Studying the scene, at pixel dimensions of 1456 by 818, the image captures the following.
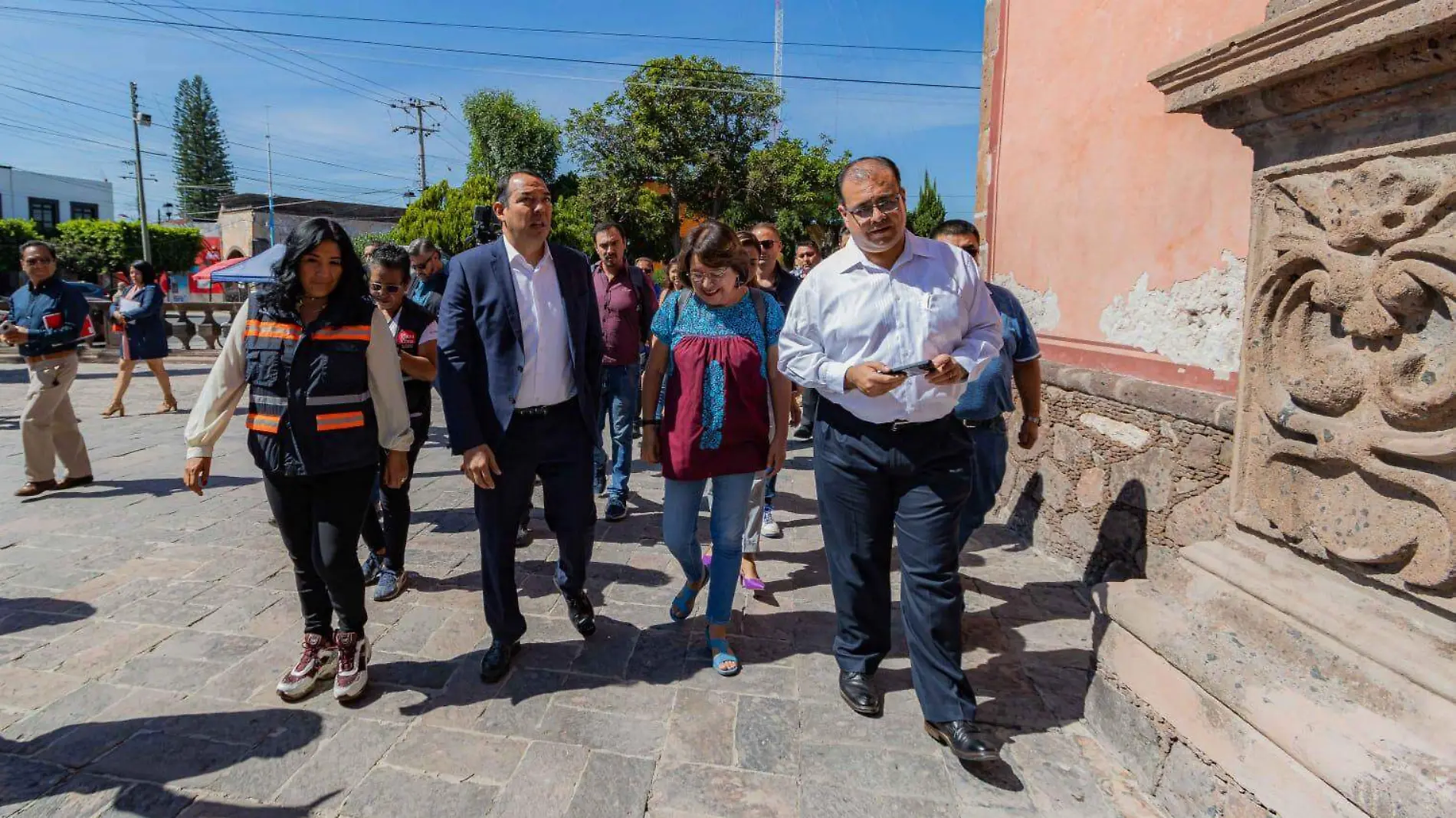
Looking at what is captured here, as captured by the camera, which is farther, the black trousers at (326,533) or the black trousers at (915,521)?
the black trousers at (326,533)

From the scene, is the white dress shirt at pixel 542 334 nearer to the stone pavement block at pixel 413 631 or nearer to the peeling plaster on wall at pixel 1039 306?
the stone pavement block at pixel 413 631

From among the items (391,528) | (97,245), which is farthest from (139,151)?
(391,528)

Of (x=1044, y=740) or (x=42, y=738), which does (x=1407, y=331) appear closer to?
(x=1044, y=740)

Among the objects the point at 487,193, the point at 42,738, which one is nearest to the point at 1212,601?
the point at 42,738

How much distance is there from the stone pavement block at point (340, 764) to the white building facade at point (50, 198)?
171 feet

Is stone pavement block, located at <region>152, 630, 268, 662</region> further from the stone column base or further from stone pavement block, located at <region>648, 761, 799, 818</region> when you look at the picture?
the stone column base

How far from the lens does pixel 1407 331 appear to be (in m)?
1.73

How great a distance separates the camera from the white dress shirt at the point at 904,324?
2.52 metres

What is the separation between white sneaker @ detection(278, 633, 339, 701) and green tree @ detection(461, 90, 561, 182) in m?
32.9

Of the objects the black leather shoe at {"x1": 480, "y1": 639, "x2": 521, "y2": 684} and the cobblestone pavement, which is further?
the black leather shoe at {"x1": 480, "y1": 639, "x2": 521, "y2": 684}

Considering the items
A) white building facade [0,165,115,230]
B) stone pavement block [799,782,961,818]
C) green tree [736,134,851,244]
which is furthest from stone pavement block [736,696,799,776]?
white building facade [0,165,115,230]

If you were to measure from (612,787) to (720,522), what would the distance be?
110 centimetres

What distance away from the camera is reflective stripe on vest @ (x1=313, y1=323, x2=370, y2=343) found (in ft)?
8.81

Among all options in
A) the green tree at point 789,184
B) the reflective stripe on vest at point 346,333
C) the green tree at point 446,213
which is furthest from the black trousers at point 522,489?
the green tree at point 446,213
